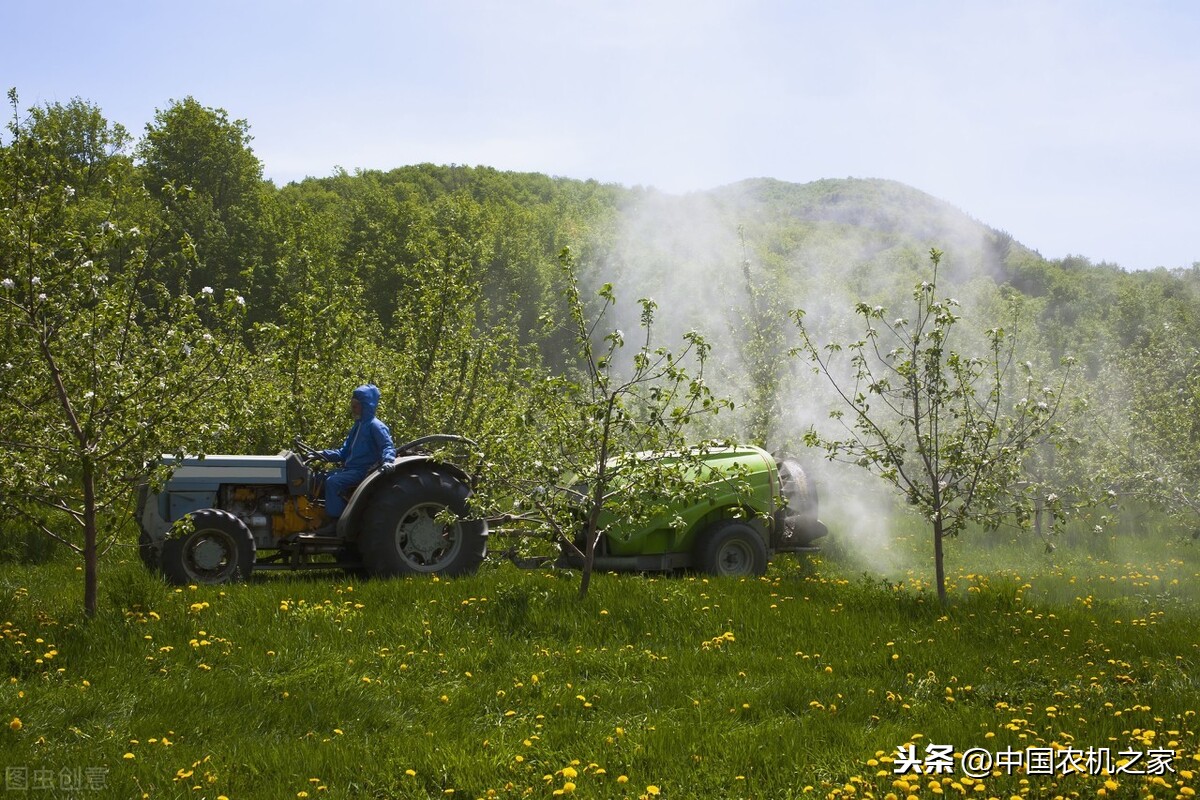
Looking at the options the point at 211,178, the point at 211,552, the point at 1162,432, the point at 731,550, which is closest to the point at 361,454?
the point at 211,552

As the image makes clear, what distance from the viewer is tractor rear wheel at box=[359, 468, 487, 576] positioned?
9633 millimetres

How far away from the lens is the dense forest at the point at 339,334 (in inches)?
305

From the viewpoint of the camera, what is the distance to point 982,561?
1731 cm

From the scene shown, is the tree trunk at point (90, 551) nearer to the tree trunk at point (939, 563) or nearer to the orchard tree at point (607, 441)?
the orchard tree at point (607, 441)

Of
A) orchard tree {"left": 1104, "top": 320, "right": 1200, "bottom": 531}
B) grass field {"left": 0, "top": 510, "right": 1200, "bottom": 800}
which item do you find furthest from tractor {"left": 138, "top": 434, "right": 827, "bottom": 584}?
orchard tree {"left": 1104, "top": 320, "right": 1200, "bottom": 531}

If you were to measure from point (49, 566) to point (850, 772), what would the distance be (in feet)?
30.4

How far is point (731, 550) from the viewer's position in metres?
11.6

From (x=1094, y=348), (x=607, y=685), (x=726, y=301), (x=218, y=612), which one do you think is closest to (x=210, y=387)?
(x=218, y=612)

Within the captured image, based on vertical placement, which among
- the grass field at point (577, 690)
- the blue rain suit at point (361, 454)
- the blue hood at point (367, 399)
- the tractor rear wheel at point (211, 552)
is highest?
the blue hood at point (367, 399)

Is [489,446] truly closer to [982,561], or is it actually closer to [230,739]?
[230,739]

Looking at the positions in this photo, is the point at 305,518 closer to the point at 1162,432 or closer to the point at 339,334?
the point at 339,334

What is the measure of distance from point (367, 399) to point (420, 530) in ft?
4.40

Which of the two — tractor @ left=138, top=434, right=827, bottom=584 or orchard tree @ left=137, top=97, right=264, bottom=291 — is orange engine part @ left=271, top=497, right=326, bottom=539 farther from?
orchard tree @ left=137, top=97, right=264, bottom=291

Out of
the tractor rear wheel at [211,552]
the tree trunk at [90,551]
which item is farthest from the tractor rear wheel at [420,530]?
the tree trunk at [90,551]
